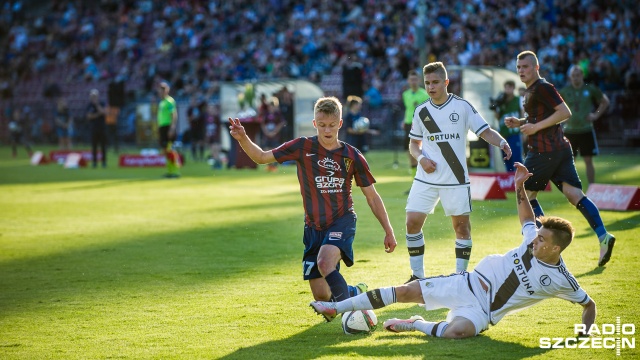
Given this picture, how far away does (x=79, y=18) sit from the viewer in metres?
52.3

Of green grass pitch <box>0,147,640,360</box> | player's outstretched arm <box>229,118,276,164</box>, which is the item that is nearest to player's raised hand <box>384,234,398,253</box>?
green grass pitch <box>0,147,640,360</box>

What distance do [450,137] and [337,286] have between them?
231 centimetres

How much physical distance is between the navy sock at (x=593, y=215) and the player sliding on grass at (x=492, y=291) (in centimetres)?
Result: 318

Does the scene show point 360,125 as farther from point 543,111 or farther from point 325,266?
point 325,266

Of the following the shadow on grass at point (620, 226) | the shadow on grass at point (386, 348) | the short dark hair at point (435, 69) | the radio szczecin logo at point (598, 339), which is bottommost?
the shadow on grass at point (386, 348)

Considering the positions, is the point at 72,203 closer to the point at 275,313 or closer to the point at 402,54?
the point at 275,313

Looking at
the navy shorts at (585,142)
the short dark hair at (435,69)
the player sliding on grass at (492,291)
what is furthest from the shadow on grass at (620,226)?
the player sliding on grass at (492,291)

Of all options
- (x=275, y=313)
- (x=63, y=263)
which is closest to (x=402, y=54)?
(x=63, y=263)

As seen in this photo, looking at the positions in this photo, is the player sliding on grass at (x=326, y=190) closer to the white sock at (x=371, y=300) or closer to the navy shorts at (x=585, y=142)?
the white sock at (x=371, y=300)

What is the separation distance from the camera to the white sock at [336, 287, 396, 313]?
20.8 feet

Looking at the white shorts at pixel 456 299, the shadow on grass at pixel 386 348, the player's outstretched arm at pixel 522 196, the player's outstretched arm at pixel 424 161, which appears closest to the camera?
the shadow on grass at pixel 386 348

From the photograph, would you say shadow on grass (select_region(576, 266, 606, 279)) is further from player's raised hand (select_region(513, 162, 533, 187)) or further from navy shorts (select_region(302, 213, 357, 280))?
navy shorts (select_region(302, 213, 357, 280))

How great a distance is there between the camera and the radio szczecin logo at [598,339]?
6.04m

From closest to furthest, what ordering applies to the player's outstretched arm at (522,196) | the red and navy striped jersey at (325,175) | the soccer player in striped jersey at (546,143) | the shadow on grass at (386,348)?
the shadow on grass at (386,348), the player's outstretched arm at (522,196), the red and navy striped jersey at (325,175), the soccer player in striped jersey at (546,143)
